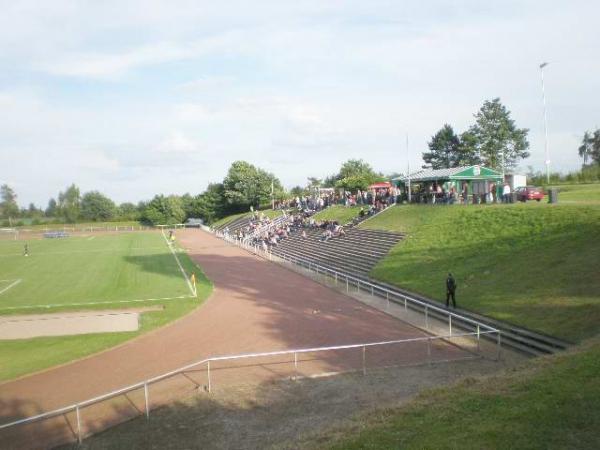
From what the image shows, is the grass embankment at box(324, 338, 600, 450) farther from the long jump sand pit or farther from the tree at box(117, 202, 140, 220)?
the tree at box(117, 202, 140, 220)

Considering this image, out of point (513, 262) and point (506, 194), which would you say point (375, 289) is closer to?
point (513, 262)

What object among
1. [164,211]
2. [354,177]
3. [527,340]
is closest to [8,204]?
[164,211]

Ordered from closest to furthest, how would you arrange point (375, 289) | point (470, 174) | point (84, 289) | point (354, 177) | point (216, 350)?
point (216, 350), point (375, 289), point (84, 289), point (470, 174), point (354, 177)

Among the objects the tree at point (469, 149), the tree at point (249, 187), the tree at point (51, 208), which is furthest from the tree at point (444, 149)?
the tree at point (51, 208)

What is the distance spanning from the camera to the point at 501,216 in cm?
3022

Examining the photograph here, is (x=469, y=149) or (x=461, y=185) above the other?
(x=469, y=149)

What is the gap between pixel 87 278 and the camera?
3569cm

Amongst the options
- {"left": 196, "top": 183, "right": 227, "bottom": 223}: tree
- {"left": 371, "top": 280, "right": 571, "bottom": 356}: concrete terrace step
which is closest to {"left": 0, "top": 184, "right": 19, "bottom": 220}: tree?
{"left": 196, "top": 183, "right": 227, "bottom": 223}: tree

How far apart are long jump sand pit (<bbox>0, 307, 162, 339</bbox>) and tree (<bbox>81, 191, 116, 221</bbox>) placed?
104 metres

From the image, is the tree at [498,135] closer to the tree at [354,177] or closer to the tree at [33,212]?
the tree at [354,177]

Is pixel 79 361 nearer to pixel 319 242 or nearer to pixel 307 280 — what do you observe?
pixel 307 280

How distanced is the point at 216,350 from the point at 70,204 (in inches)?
4998

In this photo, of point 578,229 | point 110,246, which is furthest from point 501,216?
point 110,246

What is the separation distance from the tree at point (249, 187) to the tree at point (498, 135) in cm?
3317
